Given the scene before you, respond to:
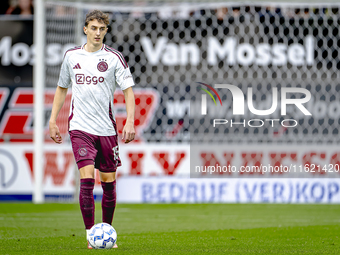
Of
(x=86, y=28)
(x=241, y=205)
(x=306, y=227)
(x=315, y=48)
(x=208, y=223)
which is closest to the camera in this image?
(x=86, y=28)

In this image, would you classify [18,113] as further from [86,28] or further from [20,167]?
[86,28]

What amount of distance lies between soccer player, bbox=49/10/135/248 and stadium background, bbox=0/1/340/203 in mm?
4099

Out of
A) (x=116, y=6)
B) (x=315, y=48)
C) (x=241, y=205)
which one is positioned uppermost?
(x=116, y=6)

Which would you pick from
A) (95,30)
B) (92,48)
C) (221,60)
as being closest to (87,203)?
(92,48)

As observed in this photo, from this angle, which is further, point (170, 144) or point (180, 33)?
point (180, 33)

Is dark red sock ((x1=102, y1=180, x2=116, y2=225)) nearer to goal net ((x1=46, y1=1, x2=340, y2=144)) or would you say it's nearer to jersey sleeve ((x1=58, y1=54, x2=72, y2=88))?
jersey sleeve ((x1=58, y1=54, x2=72, y2=88))

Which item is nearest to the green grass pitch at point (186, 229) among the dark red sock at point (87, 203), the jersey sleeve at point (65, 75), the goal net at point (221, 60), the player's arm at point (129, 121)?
the dark red sock at point (87, 203)

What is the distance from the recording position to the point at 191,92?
8953 mm

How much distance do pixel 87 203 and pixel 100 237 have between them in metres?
0.27

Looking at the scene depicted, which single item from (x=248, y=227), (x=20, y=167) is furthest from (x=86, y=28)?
(x=20, y=167)

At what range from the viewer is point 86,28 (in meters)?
4.36

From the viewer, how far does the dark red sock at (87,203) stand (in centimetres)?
421

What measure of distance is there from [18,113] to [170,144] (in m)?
2.49

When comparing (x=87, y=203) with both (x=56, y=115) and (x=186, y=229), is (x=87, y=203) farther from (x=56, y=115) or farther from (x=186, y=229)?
(x=186, y=229)
